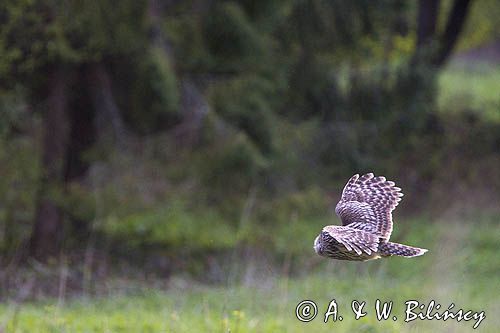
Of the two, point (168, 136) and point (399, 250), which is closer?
point (399, 250)

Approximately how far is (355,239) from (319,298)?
5.78 m

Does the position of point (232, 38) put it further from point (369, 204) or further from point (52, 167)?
point (369, 204)

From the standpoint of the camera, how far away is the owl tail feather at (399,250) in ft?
18.1

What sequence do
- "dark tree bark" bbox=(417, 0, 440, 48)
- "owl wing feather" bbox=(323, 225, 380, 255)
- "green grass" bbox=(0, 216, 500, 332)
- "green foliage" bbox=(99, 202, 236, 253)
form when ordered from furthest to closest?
"dark tree bark" bbox=(417, 0, 440, 48), "green foliage" bbox=(99, 202, 236, 253), "green grass" bbox=(0, 216, 500, 332), "owl wing feather" bbox=(323, 225, 380, 255)

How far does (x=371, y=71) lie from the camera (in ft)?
60.9

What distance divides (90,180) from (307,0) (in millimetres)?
4497

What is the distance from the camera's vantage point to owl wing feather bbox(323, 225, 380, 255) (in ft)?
17.2

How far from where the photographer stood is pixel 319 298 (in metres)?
11.0

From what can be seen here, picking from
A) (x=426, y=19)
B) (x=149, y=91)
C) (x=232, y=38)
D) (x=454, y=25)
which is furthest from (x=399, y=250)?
(x=454, y=25)

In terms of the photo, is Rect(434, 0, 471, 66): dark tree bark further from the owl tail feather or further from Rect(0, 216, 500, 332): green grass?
the owl tail feather

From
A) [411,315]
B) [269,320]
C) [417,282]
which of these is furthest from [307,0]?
[411,315]

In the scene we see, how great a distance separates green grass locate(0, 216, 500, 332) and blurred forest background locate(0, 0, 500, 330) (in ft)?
2.41

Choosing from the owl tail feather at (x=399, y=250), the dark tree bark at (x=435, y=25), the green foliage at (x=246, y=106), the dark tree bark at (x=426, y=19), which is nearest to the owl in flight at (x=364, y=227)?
the owl tail feather at (x=399, y=250)

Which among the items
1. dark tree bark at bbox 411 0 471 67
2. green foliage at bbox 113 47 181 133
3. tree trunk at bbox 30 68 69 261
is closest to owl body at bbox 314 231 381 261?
green foliage at bbox 113 47 181 133
